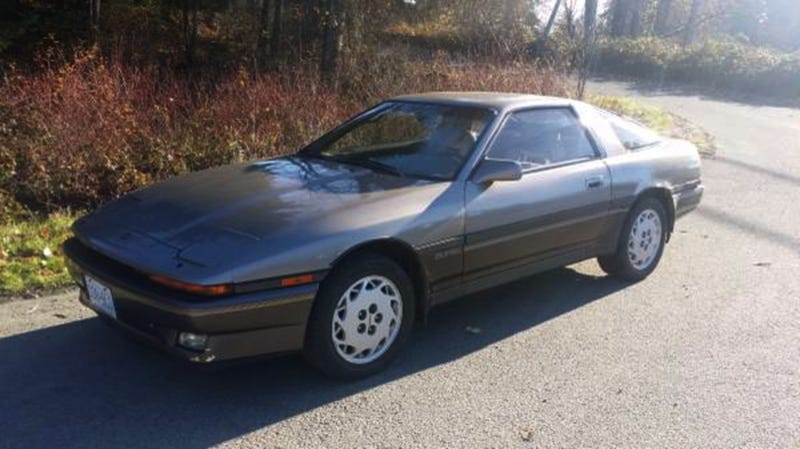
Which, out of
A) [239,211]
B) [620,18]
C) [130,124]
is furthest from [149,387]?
[620,18]

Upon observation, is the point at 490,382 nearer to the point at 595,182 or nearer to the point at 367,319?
the point at 367,319

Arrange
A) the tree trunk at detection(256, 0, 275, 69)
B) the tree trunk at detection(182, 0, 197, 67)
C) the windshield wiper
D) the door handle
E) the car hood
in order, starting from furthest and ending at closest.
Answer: the tree trunk at detection(182, 0, 197, 67) < the tree trunk at detection(256, 0, 275, 69) < the door handle < the windshield wiper < the car hood

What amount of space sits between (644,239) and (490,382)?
2346 mm

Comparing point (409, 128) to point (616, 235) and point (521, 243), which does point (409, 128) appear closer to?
point (521, 243)

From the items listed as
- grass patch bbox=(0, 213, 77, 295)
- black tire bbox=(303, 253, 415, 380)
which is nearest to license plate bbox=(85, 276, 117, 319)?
black tire bbox=(303, 253, 415, 380)

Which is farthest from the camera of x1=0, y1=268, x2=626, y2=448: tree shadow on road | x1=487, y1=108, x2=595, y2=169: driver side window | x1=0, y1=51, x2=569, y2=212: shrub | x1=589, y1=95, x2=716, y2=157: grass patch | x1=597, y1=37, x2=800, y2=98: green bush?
x1=597, y1=37, x2=800, y2=98: green bush

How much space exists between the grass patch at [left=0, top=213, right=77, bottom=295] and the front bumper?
66.6 inches

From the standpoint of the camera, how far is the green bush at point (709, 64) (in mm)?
26031

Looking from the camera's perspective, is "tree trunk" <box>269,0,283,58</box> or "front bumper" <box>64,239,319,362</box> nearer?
"front bumper" <box>64,239,319,362</box>

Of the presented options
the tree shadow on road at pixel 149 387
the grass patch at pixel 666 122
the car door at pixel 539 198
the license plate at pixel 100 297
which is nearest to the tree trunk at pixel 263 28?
the grass patch at pixel 666 122

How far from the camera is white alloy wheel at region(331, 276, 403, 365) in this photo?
3.84m

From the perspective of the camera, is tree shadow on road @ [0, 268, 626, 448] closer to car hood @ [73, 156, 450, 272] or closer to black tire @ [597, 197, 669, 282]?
car hood @ [73, 156, 450, 272]

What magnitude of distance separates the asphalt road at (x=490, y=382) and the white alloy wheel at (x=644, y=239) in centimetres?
22

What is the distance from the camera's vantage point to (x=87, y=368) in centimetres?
399
